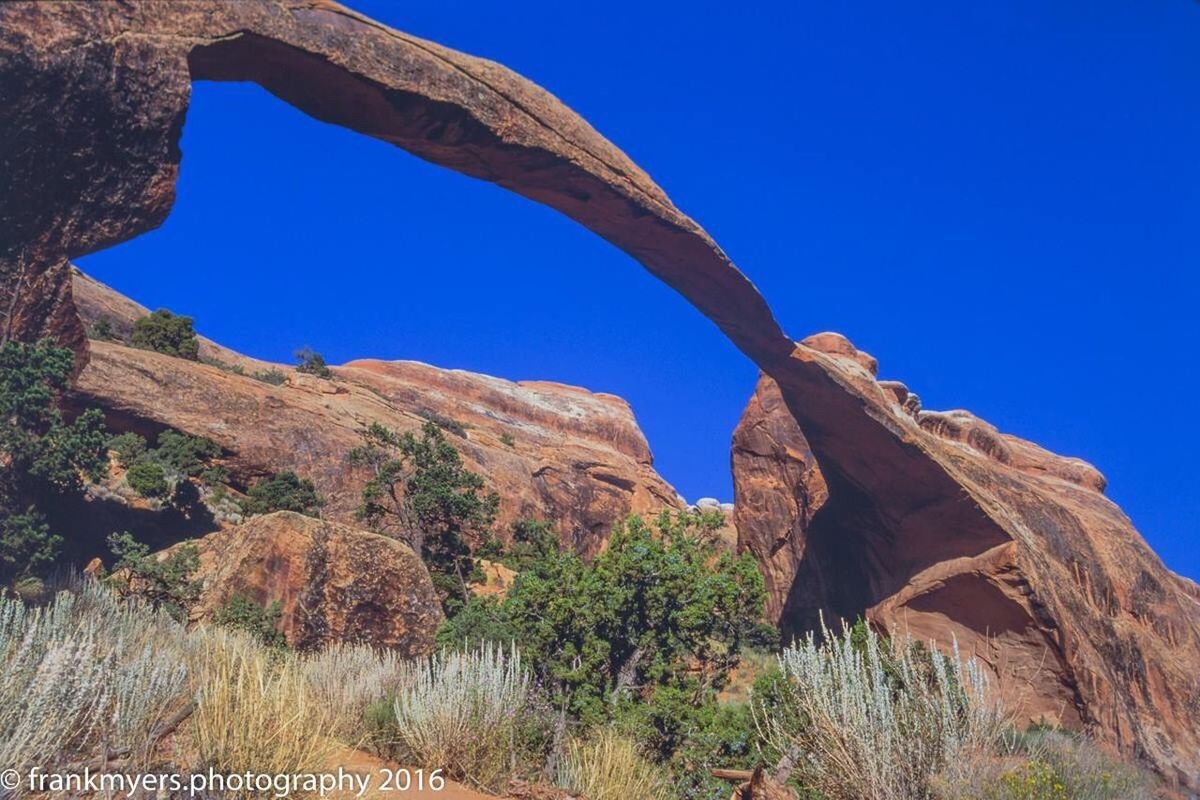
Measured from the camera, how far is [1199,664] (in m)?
19.1

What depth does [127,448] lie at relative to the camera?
20.1 meters

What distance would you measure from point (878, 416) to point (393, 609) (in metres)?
10.3

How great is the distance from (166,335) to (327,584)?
18271 millimetres

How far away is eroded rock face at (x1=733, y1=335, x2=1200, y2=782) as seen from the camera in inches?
634

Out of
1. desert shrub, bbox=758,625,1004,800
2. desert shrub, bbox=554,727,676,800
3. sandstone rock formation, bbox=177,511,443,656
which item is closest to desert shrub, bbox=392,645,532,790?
desert shrub, bbox=554,727,676,800

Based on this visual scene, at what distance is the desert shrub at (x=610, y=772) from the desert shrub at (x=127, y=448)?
52.8ft

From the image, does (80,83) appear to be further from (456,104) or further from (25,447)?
(25,447)

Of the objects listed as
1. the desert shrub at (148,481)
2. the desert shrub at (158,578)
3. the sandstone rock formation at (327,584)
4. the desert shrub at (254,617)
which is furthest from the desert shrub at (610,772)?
the desert shrub at (148,481)

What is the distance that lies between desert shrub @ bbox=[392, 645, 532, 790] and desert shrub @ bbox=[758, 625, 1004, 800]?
2101 millimetres

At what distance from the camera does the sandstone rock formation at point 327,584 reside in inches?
480

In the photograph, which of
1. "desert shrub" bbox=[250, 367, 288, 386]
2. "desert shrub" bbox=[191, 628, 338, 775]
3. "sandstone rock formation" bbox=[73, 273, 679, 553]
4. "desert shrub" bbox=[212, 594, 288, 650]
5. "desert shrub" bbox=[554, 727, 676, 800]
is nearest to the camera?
"desert shrub" bbox=[191, 628, 338, 775]

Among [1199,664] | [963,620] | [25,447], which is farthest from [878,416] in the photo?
[25,447]

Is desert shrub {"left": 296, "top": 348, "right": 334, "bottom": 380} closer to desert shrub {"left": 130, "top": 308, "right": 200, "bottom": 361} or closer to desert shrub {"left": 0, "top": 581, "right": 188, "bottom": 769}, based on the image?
desert shrub {"left": 130, "top": 308, "right": 200, "bottom": 361}

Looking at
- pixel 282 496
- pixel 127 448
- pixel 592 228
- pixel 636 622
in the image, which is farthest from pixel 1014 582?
pixel 127 448
